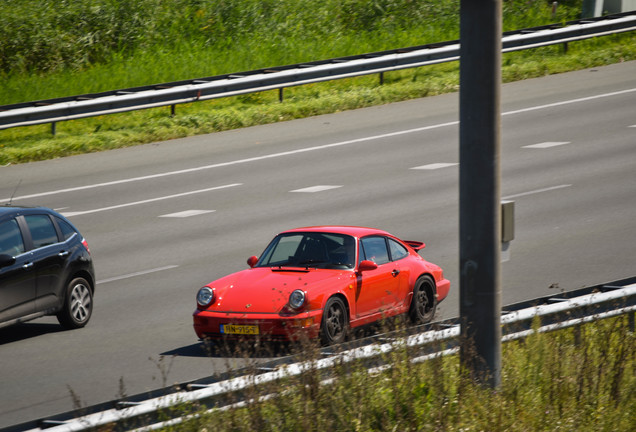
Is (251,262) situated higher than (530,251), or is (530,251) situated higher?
(251,262)

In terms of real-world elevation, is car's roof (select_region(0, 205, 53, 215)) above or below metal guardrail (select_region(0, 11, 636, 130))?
above

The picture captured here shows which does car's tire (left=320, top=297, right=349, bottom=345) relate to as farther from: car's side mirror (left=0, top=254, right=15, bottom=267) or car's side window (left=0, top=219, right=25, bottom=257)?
car's side window (left=0, top=219, right=25, bottom=257)

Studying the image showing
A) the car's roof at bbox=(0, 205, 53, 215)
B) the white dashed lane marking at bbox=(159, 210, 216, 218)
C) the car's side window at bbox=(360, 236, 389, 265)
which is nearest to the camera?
the car's side window at bbox=(360, 236, 389, 265)

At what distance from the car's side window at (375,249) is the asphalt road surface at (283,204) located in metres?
1.10

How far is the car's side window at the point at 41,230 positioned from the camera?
13195mm

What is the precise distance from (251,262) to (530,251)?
5124 millimetres

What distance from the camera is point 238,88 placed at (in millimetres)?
26812

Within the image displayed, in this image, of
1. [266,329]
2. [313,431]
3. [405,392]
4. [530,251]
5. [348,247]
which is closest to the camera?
[313,431]

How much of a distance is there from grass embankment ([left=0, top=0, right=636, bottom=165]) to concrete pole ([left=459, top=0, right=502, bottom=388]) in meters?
16.9

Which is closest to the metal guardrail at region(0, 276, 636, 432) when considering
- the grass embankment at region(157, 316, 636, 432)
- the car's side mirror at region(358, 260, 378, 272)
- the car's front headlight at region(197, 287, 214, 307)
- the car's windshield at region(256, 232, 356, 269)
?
the grass embankment at region(157, 316, 636, 432)

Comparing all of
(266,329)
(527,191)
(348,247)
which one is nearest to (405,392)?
(266,329)

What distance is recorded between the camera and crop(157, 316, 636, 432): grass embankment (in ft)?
24.2

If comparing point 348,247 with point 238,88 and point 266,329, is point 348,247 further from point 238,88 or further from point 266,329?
point 238,88

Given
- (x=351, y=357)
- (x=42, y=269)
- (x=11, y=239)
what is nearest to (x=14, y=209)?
(x=11, y=239)
